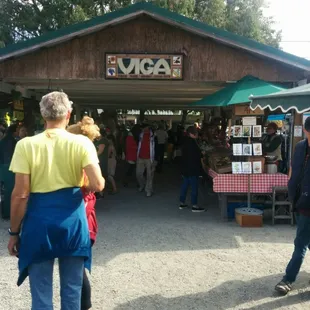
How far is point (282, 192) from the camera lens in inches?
279

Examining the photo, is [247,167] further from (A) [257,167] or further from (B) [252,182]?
(B) [252,182]

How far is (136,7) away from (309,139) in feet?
15.5

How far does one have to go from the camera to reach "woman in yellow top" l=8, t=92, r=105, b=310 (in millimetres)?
2496

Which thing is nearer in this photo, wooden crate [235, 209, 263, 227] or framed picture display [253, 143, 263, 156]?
wooden crate [235, 209, 263, 227]

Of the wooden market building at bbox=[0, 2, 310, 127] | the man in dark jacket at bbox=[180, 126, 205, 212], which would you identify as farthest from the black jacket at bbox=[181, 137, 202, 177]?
the wooden market building at bbox=[0, 2, 310, 127]

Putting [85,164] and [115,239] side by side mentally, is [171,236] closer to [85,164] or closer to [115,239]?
[115,239]

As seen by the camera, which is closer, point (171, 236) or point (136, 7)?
point (171, 236)

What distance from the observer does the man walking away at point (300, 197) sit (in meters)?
3.90

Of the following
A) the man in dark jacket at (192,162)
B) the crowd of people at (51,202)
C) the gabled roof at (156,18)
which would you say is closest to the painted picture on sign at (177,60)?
the gabled roof at (156,18)

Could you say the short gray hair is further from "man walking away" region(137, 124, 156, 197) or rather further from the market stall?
"man walking away" region(137, 124, 156, 197)

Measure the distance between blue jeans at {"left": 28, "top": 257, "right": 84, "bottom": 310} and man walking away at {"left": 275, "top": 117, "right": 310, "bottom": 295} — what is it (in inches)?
91.0

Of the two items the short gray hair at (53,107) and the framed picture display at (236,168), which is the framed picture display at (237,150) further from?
the short gray hair at (53,107)

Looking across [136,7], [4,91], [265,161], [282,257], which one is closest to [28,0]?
[4,91]

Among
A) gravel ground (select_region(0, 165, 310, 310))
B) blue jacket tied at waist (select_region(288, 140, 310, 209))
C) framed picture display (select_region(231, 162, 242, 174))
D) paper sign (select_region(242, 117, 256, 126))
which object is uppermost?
paper sign (select_region(242, 117, 256, 126))
